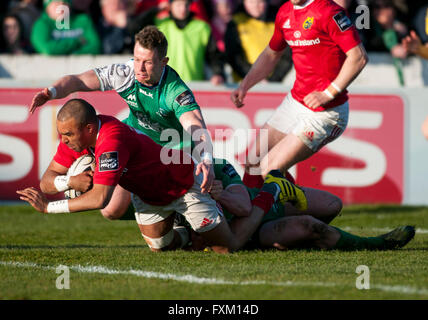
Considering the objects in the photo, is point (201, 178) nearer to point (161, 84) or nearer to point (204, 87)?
point (161, 84)

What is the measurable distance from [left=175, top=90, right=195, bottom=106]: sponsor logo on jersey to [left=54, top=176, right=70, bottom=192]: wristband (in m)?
1.21

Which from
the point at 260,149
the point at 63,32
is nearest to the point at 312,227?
the point at 260,149

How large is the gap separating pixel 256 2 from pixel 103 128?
616 cm

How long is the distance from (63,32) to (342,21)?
249 inches

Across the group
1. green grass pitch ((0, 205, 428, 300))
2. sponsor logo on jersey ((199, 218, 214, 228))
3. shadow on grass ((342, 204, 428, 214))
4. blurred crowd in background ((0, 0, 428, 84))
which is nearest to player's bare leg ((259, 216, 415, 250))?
green grass pitch ((0, 205, 428, 300))

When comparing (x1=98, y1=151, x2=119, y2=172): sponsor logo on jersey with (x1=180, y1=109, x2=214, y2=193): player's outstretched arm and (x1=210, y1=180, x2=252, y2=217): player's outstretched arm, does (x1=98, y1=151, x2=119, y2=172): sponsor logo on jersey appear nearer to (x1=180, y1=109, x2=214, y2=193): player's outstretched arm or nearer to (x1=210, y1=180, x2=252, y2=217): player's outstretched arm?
(x1=180, y1=109, x2=214, y2=193): player's outstretched arm

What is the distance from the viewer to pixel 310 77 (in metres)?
7.94

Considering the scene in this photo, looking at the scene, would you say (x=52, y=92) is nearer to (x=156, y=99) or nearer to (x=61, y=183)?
(x=61, y=183)

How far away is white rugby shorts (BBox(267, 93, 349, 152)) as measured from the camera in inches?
312

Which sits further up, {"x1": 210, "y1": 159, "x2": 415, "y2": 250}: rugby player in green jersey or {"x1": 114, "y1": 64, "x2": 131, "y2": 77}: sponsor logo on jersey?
{"x1": 114, "y1": 64, "x2": 131, "y2": 77}: sponsor logo on jersey

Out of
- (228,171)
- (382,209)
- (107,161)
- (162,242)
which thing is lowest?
(382,209)

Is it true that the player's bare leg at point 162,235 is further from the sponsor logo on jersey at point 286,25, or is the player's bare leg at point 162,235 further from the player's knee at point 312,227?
the sponsor logo on jersey at point 286,25

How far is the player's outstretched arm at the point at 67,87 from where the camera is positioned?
6.94 metres
